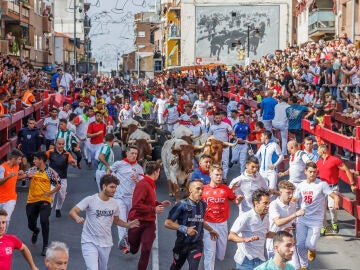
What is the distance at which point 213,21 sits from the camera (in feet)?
241

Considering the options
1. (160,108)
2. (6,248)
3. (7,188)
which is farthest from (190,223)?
(160,108)

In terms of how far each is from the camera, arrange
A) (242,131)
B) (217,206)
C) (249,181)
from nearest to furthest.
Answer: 1. (217,206)
2. (249,181)
3. (242,131)

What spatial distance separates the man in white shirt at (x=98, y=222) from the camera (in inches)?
388

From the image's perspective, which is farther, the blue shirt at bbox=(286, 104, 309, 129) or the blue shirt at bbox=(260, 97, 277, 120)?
the blue shirt at bbox=(260, 97, 277, 120)

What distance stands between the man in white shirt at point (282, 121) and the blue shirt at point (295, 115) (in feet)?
1.74

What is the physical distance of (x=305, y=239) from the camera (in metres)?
11.9

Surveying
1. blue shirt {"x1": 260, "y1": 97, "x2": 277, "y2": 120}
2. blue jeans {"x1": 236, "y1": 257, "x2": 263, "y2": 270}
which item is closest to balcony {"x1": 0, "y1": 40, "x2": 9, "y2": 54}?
blue shirt {"x1": 260, "y1": 97, "x2": 277, "y2": 120}

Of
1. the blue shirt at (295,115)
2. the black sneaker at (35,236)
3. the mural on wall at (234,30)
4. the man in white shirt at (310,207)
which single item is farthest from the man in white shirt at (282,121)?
the mural on wall at (234,30)

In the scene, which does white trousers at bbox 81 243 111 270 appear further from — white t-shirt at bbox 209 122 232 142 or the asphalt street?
white t-shirt at bbox 209 122 232 142

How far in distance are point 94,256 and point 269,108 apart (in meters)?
12.5

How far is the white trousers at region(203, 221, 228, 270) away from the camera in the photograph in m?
10.5

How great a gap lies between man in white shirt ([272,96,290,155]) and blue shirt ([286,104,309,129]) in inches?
20.9

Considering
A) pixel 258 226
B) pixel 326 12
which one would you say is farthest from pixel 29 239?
pixel 326 12

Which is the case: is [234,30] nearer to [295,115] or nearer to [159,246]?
[295,115]
